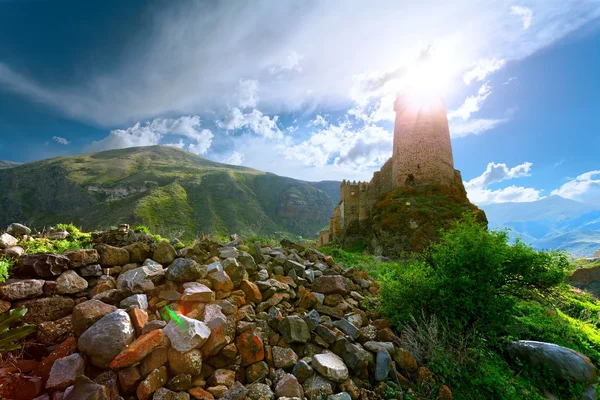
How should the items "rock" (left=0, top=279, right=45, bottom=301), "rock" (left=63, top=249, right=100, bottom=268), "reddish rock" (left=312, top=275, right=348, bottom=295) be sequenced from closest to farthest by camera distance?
"rock" (left=0, top=279, right=45, bottom=301) < "rock" (left=63, top=249, right=100, bottom=268) < "reddish rock" (left=312, top=275, right=348, bottom=295)

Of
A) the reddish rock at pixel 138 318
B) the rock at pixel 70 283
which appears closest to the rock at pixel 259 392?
the reddish rock at pixel 138 318

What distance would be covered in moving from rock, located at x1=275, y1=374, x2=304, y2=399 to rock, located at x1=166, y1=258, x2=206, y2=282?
2116 mm

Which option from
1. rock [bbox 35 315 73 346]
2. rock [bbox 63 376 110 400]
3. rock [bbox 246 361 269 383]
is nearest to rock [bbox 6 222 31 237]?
rock [bbox 35 315 73 346]

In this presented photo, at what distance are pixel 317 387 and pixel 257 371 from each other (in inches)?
29.9

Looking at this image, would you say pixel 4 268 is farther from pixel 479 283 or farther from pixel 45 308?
pixel 479 283

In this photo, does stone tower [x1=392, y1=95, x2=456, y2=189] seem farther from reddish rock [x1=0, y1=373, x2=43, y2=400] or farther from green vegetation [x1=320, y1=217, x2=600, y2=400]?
reddish rock [x1=0, y1=373, x2=43, y2=400]

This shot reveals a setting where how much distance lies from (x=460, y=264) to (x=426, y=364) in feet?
5.89

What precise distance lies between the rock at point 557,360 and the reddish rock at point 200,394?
199 inches

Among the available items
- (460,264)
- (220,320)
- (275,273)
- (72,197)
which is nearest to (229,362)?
(220,320)

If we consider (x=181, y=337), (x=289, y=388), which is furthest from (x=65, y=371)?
(x=289, y=388)

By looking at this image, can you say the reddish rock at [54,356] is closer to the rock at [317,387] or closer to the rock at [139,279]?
the rock at [139,279]

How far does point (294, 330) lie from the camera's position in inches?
152

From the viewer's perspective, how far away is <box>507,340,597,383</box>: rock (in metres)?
4.39

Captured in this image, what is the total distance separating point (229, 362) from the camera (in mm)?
3322
